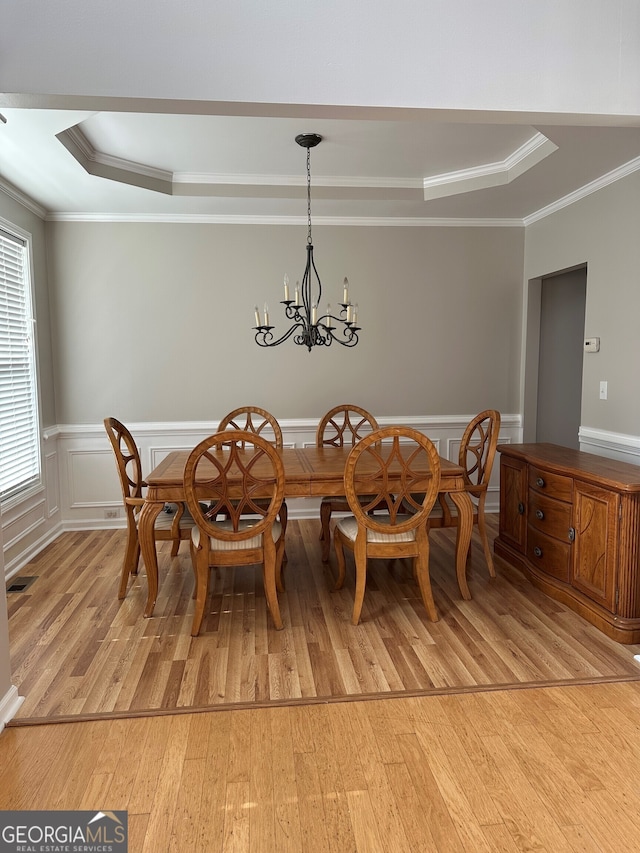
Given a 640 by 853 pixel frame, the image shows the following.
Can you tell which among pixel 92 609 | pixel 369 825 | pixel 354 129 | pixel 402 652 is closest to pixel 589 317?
pixel 354 129

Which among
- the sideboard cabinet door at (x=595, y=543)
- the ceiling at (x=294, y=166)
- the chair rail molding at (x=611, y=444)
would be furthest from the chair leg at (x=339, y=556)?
the ceiling at (x=294, y=166)

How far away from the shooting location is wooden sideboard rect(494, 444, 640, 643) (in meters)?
2.73

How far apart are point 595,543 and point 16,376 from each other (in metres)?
3.76

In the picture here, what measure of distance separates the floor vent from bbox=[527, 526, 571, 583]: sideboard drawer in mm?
3118

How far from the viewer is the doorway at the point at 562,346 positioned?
16.4ft

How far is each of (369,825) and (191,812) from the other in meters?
0.53

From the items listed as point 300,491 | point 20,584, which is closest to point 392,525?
point 300,491

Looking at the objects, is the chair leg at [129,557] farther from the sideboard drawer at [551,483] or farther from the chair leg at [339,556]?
the sideboard drawer at [551,483]

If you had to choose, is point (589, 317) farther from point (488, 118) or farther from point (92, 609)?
point (92, 609)

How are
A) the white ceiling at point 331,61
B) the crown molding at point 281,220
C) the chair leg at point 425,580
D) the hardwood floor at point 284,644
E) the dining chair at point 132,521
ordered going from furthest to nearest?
the crown molding at point 281,220
the dining chair at point 132,521
the chair leg at point 425,580
the hardwood floor at point 284,644
the white ceiling at point 331,61

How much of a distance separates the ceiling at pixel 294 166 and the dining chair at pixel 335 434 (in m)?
1.60

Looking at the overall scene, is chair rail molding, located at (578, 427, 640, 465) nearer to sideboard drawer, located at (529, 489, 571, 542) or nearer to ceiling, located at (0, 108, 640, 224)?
sideboard drawer, located at (529, 489, 571, 542)

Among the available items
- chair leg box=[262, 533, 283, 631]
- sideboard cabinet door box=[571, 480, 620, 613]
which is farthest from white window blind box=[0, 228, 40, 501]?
sideboard cabinet door box=[571, 480, 620, 613]

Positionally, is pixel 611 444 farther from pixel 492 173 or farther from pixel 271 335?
pixel 271 335
